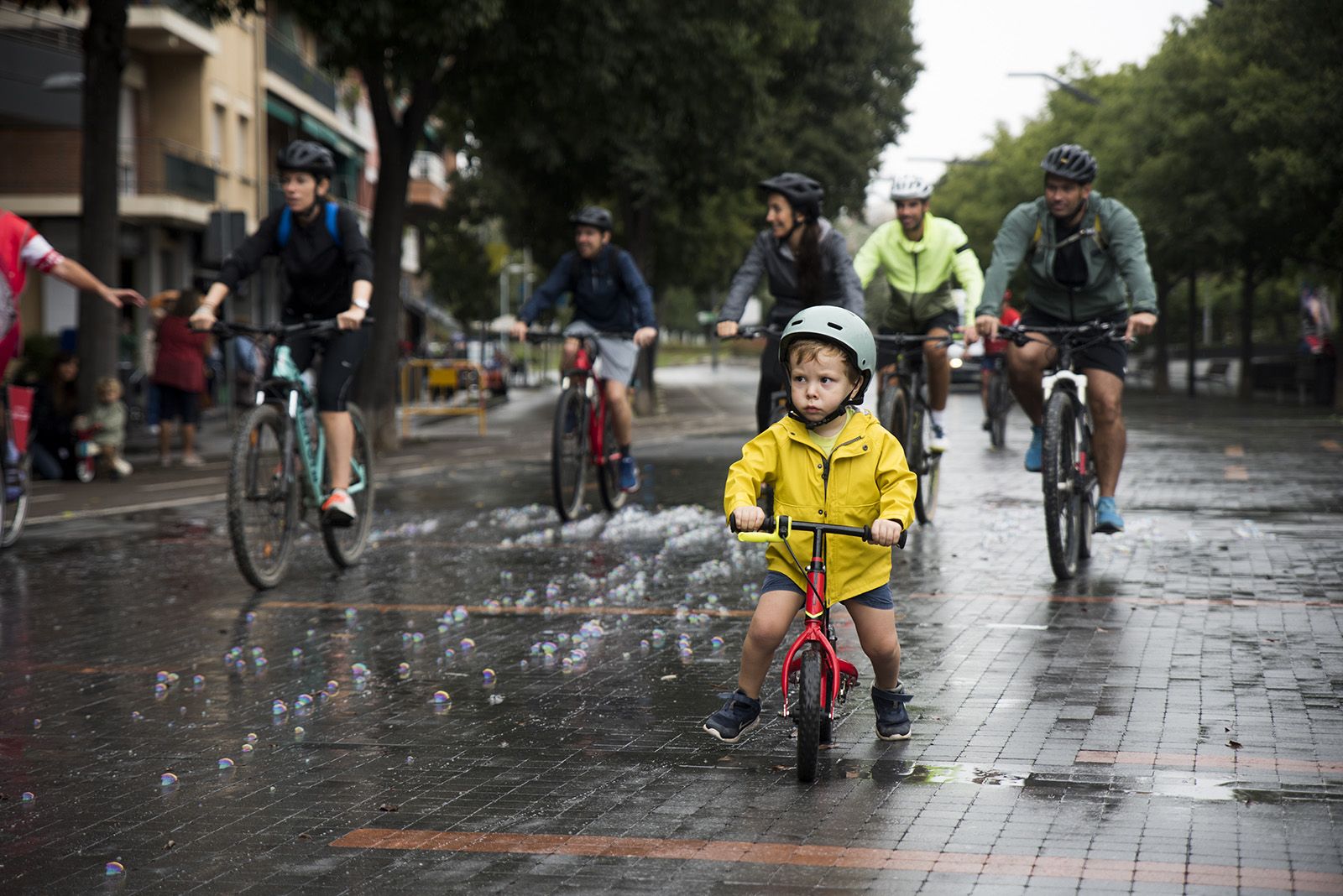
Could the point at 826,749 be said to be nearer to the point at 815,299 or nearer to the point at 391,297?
the point at 815,299

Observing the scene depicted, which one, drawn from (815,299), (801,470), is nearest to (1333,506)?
(815,299)

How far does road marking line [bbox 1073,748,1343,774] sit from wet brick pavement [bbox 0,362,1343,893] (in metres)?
0.01

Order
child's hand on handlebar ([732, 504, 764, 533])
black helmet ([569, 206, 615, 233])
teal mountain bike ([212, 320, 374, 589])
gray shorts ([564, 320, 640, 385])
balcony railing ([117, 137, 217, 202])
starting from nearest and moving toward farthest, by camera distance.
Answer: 1. child's hand on handlebar ([732, 504, 764, 533])
2. teal mountain bike ([212, 320, 374, 589])
3. black helmet ([569, 206, 615, 233])
4. gray shorts ([564, 320, 640, 385])
5. balcony railing ([117, 137, 217, 202])

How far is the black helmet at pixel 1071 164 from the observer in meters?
8.90

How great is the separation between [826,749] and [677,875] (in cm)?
127

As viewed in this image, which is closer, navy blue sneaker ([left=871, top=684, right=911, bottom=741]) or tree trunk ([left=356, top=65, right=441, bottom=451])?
navy blue sneaker ([left=871, top=684, right=911, bottom=741])

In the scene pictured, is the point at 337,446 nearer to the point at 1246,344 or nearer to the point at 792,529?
the point at 792,529

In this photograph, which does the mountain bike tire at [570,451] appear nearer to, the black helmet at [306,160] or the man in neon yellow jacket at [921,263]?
the man in neon yellow jacket at [921,263]

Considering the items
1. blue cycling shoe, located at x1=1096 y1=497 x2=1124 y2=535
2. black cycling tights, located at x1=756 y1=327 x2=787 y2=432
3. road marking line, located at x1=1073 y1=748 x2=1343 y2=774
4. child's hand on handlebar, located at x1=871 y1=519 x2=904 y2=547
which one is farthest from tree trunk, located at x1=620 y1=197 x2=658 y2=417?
child's hand on handlebar, located at x1=871 y1=519 x2=904 y2=547

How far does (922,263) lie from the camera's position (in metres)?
10.9

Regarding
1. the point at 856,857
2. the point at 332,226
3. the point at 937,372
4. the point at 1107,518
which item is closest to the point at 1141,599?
the point at 1107,518

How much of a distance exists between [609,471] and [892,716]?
22.6 ft

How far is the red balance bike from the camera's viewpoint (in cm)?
484

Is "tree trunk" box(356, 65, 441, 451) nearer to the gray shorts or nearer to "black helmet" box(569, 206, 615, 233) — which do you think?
the gray shorts
